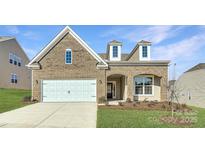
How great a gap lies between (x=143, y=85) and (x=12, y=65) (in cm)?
1969

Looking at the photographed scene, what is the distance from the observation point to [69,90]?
20.7 meters

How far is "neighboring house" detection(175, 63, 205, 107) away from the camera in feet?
73.5

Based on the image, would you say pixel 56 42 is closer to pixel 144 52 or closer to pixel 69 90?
pixel 69 90

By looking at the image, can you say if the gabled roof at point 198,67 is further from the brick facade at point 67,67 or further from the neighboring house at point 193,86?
the brick facade at point 67,67

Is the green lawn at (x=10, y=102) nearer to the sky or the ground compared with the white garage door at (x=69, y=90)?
nearer to the ground

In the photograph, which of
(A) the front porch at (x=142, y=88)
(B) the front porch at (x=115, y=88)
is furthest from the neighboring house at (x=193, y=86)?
(B) the front porch at (x=115, y=88)

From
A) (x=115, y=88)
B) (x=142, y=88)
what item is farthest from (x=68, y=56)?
(x=142, y=88)

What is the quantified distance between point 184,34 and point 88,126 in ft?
54.4

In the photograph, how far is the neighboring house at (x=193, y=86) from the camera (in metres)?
22.4

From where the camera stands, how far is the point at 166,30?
20250 mm

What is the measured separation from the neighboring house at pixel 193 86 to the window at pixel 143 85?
108 inches

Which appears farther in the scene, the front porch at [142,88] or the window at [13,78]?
the window at [13,78]

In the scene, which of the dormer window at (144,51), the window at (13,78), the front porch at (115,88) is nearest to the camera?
the dormer window at (144,51)
